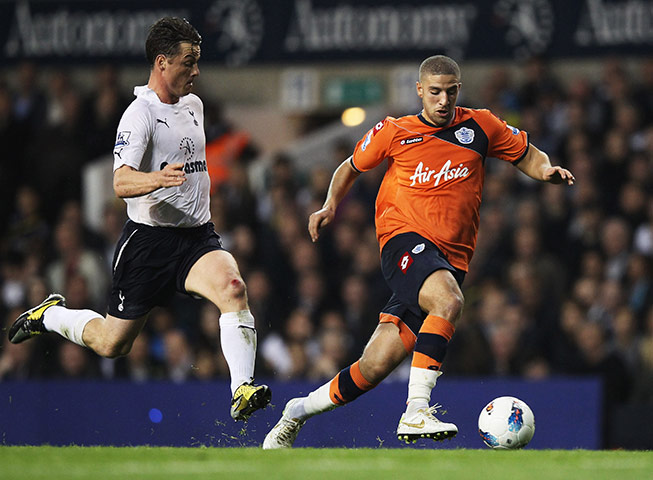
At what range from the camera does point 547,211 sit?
1126cm

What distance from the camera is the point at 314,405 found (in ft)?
22.9

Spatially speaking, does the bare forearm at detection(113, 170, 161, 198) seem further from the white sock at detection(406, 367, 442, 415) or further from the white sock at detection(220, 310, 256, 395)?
the white sock at detection(406, 367, 442, 415)

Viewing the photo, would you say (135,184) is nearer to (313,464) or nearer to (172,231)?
(172,231)

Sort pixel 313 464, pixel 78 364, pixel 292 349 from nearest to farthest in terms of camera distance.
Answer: pixel 313 464 < pixel 292 349 < pixel 78 364

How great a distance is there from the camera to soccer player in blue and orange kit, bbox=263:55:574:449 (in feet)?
21.5

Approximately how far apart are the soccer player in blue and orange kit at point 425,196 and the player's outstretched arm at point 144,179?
0.97 metres

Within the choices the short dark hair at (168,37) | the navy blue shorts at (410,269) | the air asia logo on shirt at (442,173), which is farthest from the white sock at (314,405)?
the short dark hair at (168,37)

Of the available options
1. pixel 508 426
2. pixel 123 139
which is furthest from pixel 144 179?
pixel 508 426

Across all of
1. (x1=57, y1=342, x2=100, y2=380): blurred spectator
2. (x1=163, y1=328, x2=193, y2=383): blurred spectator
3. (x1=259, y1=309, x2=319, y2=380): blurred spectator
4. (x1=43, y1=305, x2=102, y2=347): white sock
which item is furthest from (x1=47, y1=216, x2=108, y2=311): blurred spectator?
(x1=43, y1=305, x2=102, y2=347): white sock

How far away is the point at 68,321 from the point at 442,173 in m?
2.39

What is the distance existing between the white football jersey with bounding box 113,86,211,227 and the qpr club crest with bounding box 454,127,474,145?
4.65ft

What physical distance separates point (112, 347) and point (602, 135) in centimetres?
643

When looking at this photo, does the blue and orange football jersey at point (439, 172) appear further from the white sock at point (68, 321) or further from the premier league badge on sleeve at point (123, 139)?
the white sock at point (68, 321)

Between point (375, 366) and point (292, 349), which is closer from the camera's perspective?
point (375, 366)
